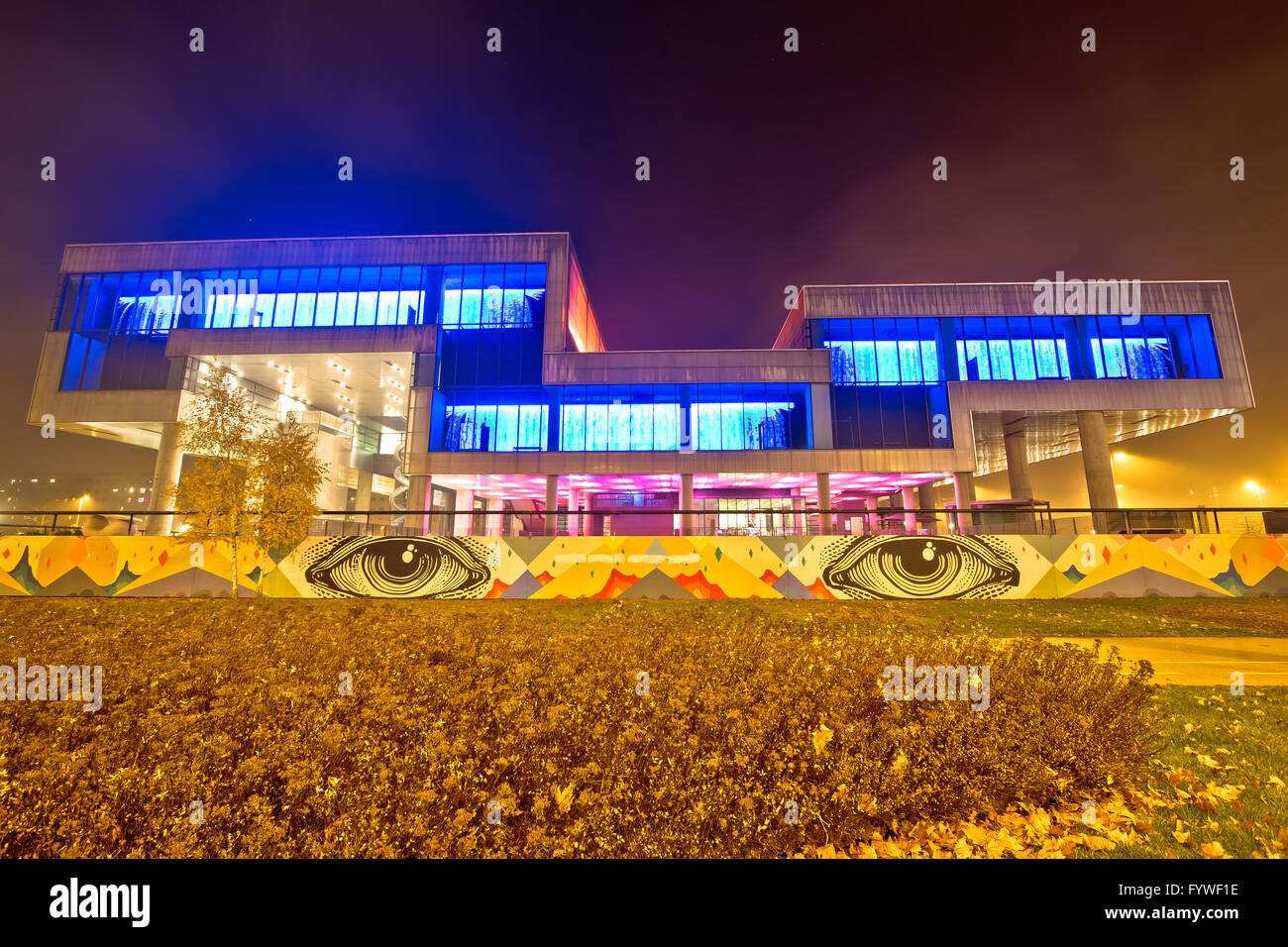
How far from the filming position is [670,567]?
17.5 meters

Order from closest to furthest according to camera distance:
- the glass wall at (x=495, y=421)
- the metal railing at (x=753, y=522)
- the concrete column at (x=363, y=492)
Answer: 1. the metal railing at (x=753, y=522)
2. the glass wall at (x=495, y=421)
3. the concrete column at (x=363, y=492)

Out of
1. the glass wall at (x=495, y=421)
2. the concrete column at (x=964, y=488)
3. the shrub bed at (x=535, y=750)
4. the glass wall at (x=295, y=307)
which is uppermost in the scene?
the glass wall at (x=295, y=307)

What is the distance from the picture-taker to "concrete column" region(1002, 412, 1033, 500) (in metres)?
39.9

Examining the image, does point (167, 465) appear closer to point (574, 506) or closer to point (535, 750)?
point (574, 506)

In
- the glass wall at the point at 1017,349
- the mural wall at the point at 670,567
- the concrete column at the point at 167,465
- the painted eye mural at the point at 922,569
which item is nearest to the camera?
the mural wall at the point at 670,567

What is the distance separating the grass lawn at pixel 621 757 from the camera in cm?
346

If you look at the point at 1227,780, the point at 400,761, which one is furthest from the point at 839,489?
the point at 400,761

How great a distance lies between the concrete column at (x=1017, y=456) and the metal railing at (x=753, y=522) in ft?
11.7

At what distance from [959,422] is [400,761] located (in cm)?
4139

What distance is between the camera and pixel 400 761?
4.11m

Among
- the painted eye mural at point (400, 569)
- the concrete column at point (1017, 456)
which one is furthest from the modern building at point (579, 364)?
the painted eye mural at point (400, 569)

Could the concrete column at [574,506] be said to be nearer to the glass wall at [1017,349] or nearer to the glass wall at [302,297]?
the glass wall at [302,297]
